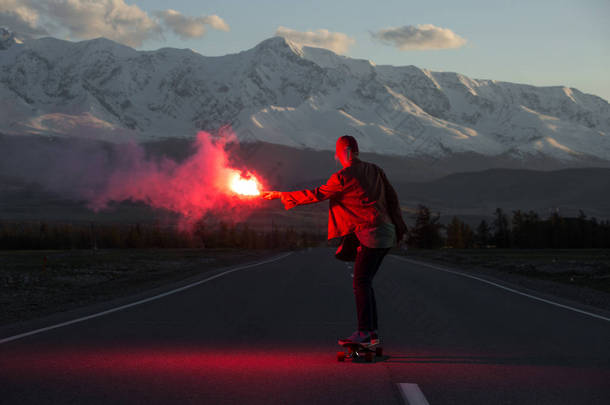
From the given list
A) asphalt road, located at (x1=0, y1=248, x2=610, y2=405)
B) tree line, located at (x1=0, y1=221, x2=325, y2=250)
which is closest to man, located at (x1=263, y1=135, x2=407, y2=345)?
asphalt road, located at (x1=0, y1=248, x2=610, y2=405)

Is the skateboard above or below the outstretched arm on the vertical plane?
below

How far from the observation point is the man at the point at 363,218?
8.74m

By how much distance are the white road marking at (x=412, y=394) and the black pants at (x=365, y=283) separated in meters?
1.52

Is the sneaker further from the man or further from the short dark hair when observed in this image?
the short dark hair

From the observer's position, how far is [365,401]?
6629 mm

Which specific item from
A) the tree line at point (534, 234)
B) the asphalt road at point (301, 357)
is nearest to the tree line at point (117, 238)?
the tree line at point (534, 234)

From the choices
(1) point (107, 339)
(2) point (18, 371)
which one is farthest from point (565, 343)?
(2) point (18, 371)

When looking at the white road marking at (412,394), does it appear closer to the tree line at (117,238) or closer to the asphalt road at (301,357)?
the asphalt road at (301,357)

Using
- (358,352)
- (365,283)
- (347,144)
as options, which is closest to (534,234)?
(347,144)

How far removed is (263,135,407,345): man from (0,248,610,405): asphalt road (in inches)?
27.3

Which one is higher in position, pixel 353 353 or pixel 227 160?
pixel 227 160

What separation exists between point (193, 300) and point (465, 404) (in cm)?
993

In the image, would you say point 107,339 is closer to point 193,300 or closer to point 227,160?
point 193,300

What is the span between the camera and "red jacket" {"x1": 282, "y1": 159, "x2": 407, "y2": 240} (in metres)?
8.79
